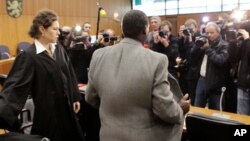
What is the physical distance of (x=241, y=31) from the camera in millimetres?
3020

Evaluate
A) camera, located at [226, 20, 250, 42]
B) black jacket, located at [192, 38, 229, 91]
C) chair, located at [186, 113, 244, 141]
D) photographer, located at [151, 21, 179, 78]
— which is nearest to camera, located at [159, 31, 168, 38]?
photographer, located at [151, 21, 179, 78]

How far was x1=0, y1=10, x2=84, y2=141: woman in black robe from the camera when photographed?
2.14 m

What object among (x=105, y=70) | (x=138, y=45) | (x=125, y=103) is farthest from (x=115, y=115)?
(x=138, y=45)

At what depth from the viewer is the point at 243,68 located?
9.78 feet

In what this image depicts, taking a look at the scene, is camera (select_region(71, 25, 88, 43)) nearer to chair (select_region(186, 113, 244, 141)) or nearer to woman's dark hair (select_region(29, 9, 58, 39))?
woman's dark hair (select_region(29, 9, 58, 39))

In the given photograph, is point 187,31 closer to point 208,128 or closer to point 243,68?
point 243,68

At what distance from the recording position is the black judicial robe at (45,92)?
6.88 ft

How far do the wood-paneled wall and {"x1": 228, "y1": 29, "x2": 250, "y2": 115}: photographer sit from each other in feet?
21.8

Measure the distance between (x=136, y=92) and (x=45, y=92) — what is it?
969mm

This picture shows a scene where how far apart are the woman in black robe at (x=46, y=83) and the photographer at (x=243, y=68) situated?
5.42ft

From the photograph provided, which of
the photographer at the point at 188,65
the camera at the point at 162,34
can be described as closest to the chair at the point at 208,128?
the photographer at the point at 188,65

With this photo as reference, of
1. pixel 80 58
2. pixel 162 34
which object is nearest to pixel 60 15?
pixel 80 58

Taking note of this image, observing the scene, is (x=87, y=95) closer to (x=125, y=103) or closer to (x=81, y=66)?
(x=125, y=103)

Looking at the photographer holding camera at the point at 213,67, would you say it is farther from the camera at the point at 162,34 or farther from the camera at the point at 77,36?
the camera at the point at 77,36
